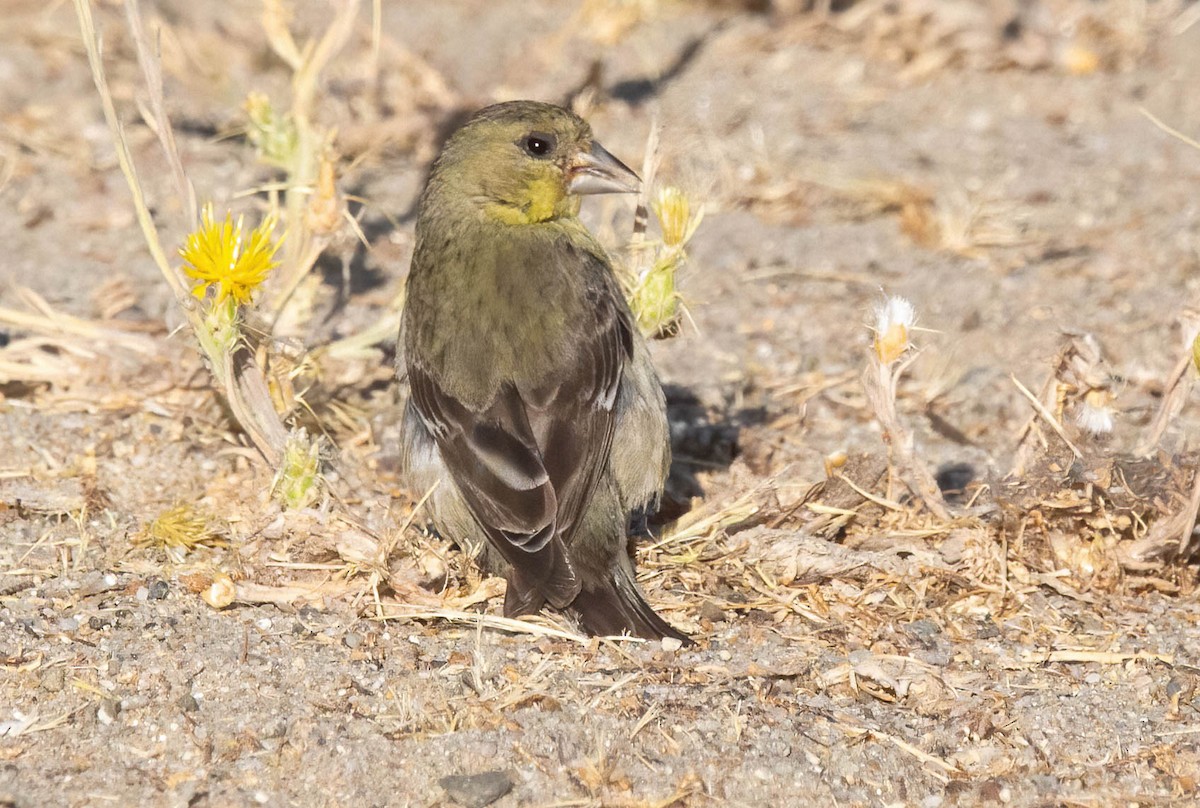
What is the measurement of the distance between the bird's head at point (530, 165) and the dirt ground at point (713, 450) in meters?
0.38

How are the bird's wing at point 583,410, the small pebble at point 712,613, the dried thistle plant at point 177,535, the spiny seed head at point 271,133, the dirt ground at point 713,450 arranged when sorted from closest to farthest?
1. the dirt ground at point 713,450
2. the bird's wing at point 583,410
3. the small pebble at point 712,613
4. the dried thistle plant at point 177,535
5. the spiny seed head at point 271,133

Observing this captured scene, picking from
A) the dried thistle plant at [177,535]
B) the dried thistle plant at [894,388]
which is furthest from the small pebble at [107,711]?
the dried thistle plant at [894,388]

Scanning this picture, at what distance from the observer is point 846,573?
15.7ft

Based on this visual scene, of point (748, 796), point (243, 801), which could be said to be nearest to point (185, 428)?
point (243, 801)

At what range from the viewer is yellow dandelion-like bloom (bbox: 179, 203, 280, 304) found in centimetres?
435

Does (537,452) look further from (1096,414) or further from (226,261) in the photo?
(1096,414)

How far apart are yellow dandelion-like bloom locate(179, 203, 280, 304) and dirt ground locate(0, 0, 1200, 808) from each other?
0.34 meters

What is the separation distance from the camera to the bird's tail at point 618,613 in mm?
4367

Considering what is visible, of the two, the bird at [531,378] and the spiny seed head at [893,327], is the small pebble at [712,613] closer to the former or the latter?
the bird at [531,378]

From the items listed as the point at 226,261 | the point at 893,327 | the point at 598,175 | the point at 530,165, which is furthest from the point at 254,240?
the point at 893,327

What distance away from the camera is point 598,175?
197 inches

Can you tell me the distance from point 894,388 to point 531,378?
1.11m

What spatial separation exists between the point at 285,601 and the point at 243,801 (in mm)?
949

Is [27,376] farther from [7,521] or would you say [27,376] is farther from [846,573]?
[846,573]
